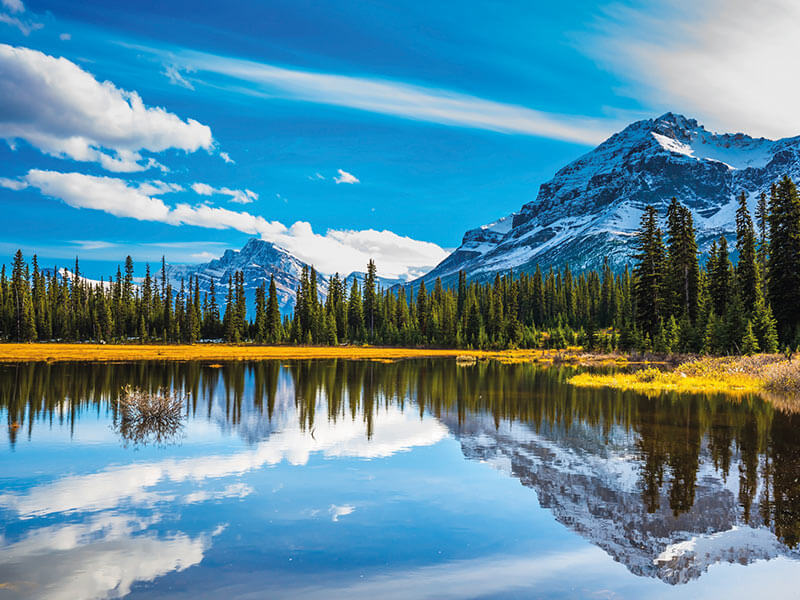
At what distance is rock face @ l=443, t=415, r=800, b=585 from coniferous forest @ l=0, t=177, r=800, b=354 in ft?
135

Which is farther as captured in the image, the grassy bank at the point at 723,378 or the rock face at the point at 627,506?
the grassy bank at the point at 723,378

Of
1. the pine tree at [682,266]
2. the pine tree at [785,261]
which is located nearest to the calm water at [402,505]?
the pine tree at [785,261]

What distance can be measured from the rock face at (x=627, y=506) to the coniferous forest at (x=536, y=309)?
41.3 metres

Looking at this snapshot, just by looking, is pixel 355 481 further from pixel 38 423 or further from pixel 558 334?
pixel 558 334

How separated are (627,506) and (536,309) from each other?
499 ft

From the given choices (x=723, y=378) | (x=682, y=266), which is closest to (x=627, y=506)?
(x=723, y=378)

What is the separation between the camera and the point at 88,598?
9.49 meters

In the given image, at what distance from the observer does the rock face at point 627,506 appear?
11.5 meters

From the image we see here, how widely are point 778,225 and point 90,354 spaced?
91195 millimetres

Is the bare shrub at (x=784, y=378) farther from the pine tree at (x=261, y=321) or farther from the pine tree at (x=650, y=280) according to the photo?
the pine tree at (x=261, y=321)

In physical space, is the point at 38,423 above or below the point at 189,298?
below

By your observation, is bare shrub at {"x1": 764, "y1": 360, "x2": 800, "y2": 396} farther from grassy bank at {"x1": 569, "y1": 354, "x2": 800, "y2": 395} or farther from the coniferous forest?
the coniferous forest

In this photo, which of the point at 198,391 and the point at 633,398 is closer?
the point at 633,398

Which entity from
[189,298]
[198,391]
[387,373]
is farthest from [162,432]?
[189,298]
